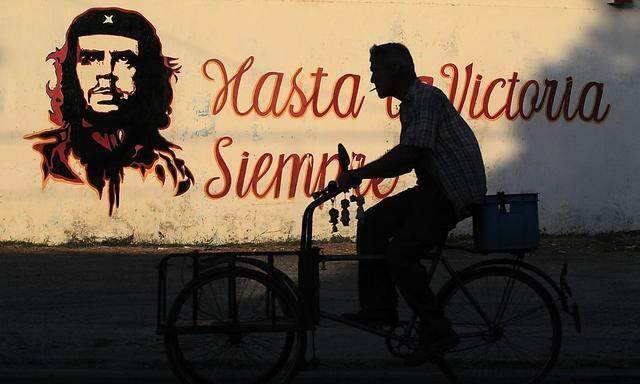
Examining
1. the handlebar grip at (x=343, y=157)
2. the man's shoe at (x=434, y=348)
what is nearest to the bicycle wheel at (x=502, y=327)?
the man's shoe at (x=434, y=348)

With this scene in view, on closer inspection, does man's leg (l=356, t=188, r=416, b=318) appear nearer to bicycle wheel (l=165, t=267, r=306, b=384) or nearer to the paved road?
bicycle wheel (l=165, t=267, r=306, b=384)

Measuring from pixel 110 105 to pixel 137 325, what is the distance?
5319 mm

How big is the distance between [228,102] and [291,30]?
1096mm

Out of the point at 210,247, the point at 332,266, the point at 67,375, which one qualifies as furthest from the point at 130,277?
the point at 67,375

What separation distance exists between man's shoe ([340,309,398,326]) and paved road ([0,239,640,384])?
33.5 inches

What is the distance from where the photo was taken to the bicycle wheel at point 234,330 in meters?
5.78

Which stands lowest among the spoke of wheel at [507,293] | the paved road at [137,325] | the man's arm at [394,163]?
the paved road at [137,325]

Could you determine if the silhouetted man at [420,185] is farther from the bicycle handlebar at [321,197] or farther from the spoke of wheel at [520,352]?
the spoke of wheel at [520,352]

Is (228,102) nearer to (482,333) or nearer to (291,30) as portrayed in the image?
(291,30)

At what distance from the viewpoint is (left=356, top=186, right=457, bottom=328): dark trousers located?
226 inches

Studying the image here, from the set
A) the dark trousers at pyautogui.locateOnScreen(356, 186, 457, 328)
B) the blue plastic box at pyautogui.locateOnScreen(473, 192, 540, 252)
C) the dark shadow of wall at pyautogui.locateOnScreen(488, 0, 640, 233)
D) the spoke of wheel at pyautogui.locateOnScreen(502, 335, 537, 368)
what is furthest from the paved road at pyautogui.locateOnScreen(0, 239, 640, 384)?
the dark shadow of wall at pyautogui.locateOnScreen(488, 0, 640, 233)

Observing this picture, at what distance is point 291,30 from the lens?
13.2m

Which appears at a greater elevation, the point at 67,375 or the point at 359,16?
the point at 359,16

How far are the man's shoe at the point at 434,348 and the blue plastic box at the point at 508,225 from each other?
48 cm
